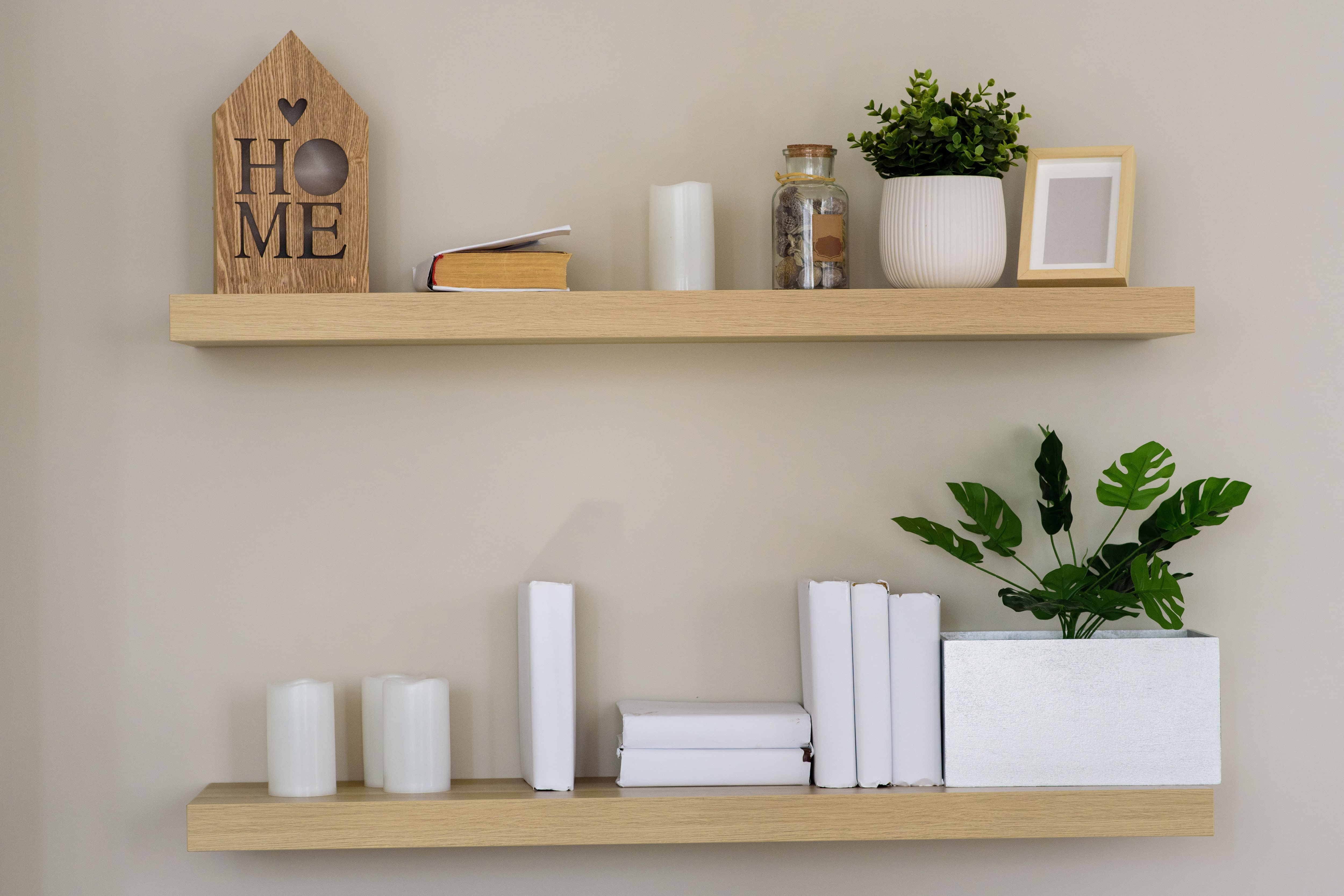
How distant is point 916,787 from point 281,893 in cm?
81

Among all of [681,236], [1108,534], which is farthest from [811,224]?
[1108,534]

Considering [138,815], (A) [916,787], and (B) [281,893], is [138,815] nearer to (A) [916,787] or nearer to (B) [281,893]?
(B) [281,893]

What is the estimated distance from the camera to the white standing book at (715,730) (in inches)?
49.3

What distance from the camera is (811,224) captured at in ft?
4.16

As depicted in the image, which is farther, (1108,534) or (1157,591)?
(1108,534)

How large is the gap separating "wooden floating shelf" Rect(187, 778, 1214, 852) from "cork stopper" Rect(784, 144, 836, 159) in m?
0.76

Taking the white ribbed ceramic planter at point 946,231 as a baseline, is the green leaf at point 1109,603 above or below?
below

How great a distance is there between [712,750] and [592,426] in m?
0.43

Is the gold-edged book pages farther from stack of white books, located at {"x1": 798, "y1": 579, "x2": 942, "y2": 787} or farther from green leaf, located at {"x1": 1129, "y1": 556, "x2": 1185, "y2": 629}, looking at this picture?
green leaf, located at {"x1": 1129, "y1": 556, "x2": 1185, "y2": 629}

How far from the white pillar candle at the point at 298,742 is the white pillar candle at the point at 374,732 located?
0.17 feet

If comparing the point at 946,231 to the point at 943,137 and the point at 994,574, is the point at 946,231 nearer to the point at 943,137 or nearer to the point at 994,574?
the point at 943,137

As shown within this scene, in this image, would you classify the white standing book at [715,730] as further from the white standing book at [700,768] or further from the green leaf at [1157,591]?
the green leaf at [1157,591]

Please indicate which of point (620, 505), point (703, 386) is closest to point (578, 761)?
point (620, 505)

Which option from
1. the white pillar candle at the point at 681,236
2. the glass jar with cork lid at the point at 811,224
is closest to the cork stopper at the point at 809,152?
the glass jar with cork lid at the point at 811,224
